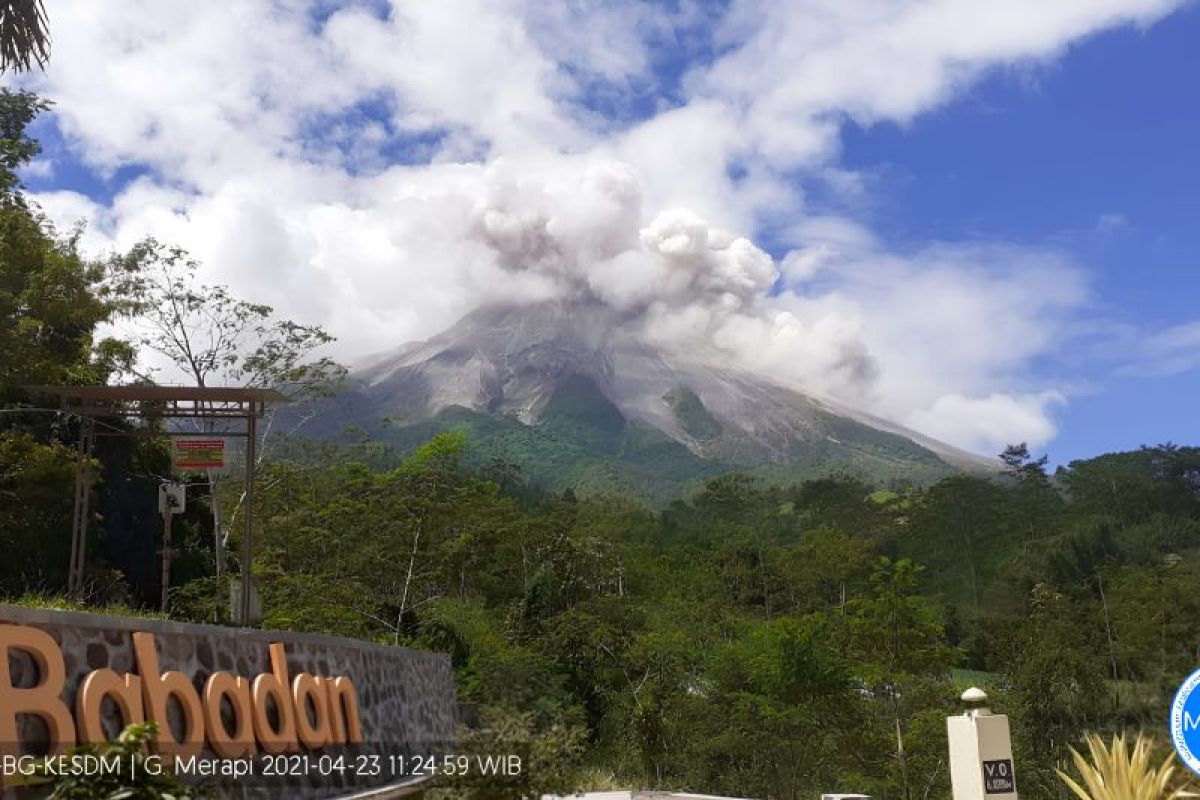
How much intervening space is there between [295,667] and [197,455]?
688 cm

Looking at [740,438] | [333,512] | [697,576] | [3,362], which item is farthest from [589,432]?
[3,362]

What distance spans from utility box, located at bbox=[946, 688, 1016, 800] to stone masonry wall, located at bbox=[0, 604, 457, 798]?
20.9 ft

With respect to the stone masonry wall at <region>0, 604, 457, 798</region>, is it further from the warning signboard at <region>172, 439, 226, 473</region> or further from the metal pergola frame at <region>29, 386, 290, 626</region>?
the warning signboard at <region>172, 439, 226, 473</region>

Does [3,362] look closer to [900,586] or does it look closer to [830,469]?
[900,586]

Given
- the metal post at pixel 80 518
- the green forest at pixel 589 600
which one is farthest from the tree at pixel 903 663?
the metal post at pixel 80 518

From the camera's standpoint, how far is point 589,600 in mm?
39219

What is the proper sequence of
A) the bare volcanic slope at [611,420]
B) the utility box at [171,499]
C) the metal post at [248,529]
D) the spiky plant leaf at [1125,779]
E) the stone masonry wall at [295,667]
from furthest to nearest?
the bare volcanic slope at [611,420] → the utility box at [171,499] → the metal post at [248,529] → the spiky plant leaf at [1125,779] → the stone masonry wall at [295,667]

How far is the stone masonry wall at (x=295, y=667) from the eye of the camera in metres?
7.27

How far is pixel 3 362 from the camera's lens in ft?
70.7

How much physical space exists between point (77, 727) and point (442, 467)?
37.2m

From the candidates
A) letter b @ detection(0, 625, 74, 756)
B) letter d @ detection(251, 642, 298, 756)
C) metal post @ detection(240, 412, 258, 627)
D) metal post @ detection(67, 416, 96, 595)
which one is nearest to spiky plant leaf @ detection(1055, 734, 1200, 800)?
letter d @ detection(251, 642, 298, 756)

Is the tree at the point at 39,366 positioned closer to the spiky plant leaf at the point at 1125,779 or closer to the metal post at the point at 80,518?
the metal post at the point at 80,518

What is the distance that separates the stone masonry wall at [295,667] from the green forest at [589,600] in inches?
75.7

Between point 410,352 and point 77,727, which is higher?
point 410,352
